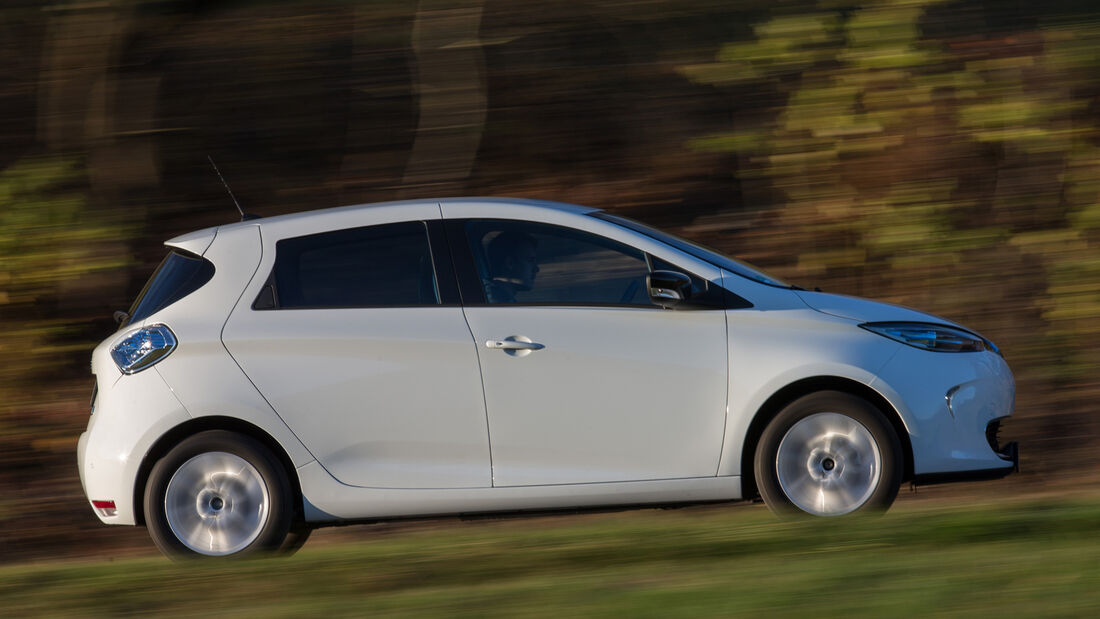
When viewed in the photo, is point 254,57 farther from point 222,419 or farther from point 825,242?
point 222,419

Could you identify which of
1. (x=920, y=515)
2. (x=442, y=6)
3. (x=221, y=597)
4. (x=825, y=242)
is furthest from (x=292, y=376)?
(x=442, y=6)

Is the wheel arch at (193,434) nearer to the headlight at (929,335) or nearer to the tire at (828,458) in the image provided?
the tire at (828,458)

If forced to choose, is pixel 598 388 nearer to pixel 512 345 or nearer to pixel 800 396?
pixel 512 345

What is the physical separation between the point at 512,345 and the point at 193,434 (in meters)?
1.47

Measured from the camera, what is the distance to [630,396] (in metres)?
5.79

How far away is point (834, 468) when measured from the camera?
19.1 feet

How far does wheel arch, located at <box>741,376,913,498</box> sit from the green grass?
451mm

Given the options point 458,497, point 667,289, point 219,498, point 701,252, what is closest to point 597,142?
point 701,252

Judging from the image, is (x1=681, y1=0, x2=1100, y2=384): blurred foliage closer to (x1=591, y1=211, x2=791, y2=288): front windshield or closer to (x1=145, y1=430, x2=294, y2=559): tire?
(x1=591, y1=211, x2=791, y2=288): front windshield

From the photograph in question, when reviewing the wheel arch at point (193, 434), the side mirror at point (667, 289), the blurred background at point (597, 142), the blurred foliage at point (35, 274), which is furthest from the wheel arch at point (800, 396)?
the blurred foliage at point (35, 274)

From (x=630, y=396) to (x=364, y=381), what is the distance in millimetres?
1177

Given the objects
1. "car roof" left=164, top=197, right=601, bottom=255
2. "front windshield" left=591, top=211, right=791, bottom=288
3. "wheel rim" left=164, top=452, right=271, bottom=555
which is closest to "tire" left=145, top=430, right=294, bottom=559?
"wheel rim" left=164, top=452, right=271, bottom=555

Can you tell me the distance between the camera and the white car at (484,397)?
5.74 meters

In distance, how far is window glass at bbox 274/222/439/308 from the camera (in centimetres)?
587
